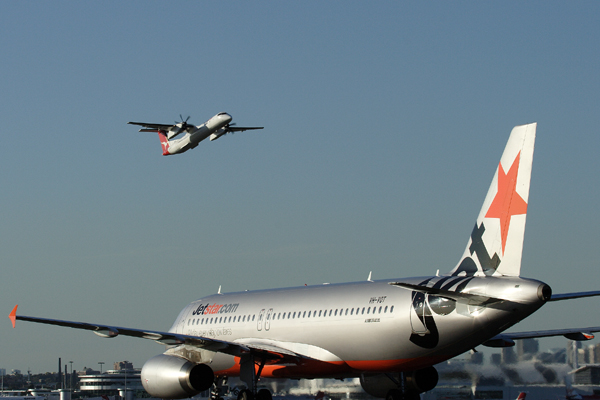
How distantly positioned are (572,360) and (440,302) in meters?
15.3

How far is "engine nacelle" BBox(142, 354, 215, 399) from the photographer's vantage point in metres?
25.4

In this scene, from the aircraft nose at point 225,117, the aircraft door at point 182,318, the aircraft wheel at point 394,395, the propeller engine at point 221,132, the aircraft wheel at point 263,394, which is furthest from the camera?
the propeller engine at point 221,132

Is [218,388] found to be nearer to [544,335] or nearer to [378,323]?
[378,323]

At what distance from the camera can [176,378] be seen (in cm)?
2541

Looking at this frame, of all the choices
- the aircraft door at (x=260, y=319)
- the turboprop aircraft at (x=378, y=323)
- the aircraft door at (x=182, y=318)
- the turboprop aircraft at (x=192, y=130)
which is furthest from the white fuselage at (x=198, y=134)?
the aircraft door at (x=260, y=319)

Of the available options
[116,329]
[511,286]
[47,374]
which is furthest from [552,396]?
[47,374]

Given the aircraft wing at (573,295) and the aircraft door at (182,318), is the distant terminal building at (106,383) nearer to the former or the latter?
the aircraft door at (182,318)

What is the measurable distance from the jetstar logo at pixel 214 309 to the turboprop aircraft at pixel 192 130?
12528 millimetres

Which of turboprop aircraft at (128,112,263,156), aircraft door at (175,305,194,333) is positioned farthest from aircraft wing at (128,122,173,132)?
aircraft door at (175,305,194,333)

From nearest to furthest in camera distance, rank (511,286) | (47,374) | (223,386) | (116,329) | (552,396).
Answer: (511,286) < (116,329) < (223,386) < (552,396) < (47,374)

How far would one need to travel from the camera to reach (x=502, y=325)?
67.6ft

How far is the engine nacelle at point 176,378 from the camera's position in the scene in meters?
25.4

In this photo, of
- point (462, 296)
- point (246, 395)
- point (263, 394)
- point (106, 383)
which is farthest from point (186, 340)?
point (106, 383)

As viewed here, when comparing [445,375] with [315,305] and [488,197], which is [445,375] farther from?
[488,197]
